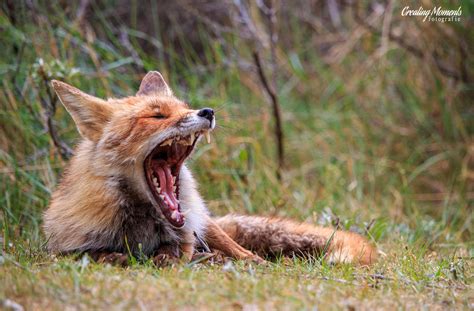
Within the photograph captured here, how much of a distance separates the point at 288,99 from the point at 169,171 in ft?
17.5

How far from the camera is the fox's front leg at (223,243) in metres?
4.55

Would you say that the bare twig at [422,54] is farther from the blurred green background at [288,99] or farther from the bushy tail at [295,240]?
the bushy tail at [295,240]

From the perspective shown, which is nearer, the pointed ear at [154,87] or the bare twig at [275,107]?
the pointed ear at [154,87]

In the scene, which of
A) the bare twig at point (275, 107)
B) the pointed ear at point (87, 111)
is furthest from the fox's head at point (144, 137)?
the bare twig at point (275, 107)

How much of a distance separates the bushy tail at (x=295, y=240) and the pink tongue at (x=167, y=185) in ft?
2.61

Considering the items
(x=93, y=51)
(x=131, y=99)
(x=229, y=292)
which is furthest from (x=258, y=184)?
(x=229, y=292)

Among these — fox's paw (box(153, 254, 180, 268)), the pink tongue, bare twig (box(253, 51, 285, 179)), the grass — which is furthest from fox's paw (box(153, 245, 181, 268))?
bare twig (box(253, 51, 285, 179))

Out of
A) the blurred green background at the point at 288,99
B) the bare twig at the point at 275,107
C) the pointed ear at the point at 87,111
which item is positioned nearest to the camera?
the pointed ear at the point at 87,111

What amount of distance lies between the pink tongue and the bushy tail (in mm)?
796

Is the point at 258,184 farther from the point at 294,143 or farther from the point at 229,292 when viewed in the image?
the point at 229,292

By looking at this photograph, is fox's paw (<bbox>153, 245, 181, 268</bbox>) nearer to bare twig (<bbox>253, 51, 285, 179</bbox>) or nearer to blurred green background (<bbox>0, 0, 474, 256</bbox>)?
blurred green background (<bbox>0, 0, 474, 256</bbox>)

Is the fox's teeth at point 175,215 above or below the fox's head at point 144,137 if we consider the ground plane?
below

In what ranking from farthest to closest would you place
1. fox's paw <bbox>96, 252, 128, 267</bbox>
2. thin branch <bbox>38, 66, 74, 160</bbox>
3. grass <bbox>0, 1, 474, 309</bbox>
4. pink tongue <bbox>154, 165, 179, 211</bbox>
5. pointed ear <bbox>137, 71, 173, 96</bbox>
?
1. thin branch <bbox>38, 66, 74, 160</bbox>
2. pointed ear <bbox>137, 71, 173, 96</bbox>
3. pink tongue <bbox>154, 165, 179, 211</bbox>
4. fox's paw <bbox>96, 252, 128, 267</bbox>
5. grass <bbox>0, 1, 474, 309</bbox>

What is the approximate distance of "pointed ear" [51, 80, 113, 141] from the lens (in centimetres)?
455
